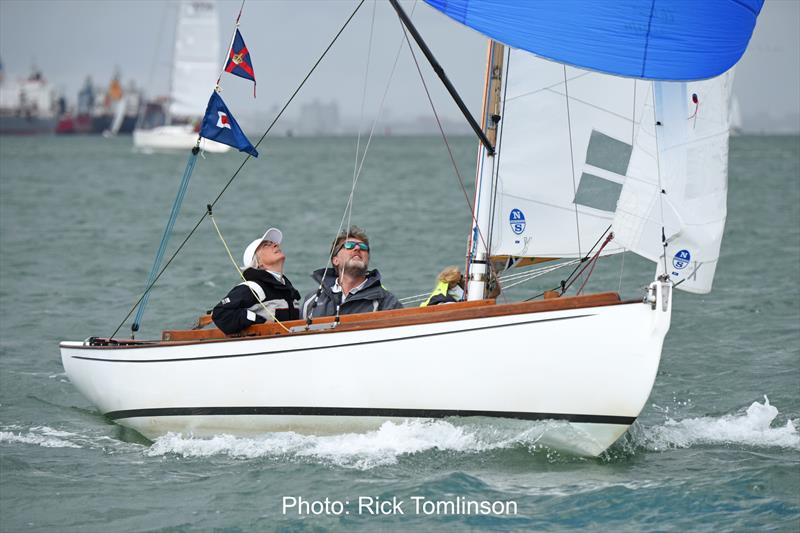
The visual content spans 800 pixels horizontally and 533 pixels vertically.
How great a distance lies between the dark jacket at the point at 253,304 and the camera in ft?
22.3

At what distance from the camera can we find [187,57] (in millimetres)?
55219

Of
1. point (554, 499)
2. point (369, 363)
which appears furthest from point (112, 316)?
point (554, 499)

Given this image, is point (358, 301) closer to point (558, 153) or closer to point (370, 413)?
point (370, 413)

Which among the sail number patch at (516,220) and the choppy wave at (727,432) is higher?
the sail number patch at (516,220)

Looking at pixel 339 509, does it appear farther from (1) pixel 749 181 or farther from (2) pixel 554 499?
(1) pixel 749 181

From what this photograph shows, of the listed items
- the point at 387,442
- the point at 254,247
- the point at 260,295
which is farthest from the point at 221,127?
the point at 387,442

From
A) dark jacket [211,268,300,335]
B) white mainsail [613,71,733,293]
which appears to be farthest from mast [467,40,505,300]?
dark jacket [211,268,300,335]

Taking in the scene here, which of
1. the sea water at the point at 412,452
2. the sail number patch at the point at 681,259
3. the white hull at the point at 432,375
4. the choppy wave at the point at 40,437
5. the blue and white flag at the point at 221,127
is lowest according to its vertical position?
the choppy wave at the point at 40,437

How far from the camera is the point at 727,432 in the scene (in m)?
7.18

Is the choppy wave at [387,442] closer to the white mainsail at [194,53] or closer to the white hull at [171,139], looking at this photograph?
the white mainsail at [194,53]

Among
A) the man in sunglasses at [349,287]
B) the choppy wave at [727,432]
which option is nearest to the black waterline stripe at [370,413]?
the man in sunglasses at [349,287]

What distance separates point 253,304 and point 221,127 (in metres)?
1.16

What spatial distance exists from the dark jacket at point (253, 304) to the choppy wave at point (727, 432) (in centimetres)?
237

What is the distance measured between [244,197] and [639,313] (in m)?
25.6
